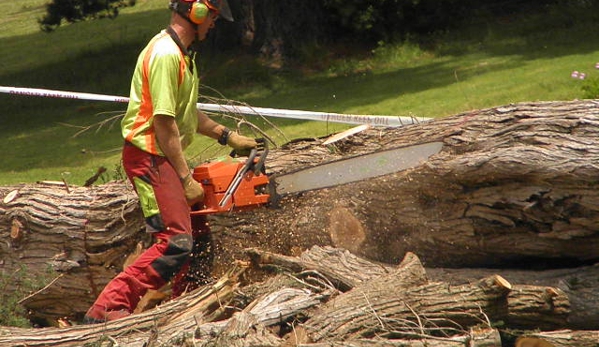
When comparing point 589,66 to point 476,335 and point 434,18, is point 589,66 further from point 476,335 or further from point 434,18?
point 476,335

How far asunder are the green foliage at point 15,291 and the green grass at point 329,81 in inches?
135

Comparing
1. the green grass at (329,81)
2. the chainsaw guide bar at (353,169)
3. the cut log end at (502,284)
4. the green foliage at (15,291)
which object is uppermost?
the chainsaw guide bar at (353,169)

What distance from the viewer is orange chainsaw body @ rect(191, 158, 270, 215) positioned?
14.9 ft

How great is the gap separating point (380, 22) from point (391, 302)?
9.95 m

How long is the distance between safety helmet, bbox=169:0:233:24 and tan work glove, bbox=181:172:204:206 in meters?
0.73

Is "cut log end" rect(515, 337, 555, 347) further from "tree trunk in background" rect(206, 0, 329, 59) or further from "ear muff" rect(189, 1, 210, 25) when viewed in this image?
"tree trunk in background" rect(206, 0, 329, 59)

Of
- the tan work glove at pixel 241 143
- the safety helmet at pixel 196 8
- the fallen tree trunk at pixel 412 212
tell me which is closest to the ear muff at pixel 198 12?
the safety helmet at pixel 196 8

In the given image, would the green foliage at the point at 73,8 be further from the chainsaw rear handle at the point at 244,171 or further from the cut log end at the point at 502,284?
the cut log end at the point at 502,284

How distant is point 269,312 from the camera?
13.6 ft

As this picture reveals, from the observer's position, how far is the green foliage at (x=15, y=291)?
5285 mm

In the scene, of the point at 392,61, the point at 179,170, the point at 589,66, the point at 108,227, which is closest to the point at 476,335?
the point at 179,170

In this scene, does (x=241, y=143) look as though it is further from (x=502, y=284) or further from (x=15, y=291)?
(x=15, y=291)

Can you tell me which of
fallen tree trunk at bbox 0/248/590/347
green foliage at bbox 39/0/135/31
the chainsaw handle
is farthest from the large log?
green foliage at bbox 39/0/135/31

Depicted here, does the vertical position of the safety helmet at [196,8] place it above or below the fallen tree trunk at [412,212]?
above
